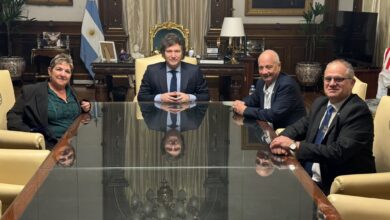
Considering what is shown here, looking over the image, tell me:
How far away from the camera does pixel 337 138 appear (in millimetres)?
2582

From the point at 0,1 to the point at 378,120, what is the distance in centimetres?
631

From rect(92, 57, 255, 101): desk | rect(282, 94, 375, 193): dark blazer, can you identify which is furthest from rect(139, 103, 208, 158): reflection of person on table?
rect(92, 57, 255, 101): desk

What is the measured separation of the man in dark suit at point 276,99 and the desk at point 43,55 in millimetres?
4857

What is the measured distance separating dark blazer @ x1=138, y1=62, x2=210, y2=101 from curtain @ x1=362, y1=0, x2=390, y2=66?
11.7 ft

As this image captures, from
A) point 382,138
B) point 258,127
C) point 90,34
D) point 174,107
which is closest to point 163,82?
point 174,107

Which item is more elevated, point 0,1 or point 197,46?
point 0,1

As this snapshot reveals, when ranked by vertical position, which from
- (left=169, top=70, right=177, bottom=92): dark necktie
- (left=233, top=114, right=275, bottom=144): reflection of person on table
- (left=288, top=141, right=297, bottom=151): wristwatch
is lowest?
(left=233, top=114, right=275, bottom=144): reflection of person on table

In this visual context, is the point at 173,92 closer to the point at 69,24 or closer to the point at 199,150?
the point at 199,150

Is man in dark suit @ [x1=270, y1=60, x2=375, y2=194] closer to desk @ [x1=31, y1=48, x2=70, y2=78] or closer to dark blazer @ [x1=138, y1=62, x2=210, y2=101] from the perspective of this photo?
dark blazer @ [x1=138, y1=62, x2=210, y2=101]

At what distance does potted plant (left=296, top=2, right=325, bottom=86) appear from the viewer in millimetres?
7703

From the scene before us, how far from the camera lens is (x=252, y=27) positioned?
8.10 metres

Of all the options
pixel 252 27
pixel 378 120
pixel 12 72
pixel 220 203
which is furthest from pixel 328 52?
pixel 220 203

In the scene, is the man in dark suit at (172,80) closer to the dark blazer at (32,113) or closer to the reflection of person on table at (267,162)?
the dark blazer at (32,113)

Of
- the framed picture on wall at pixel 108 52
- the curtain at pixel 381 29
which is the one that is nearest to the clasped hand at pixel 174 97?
the framed picture on wall at pixel 108 52
